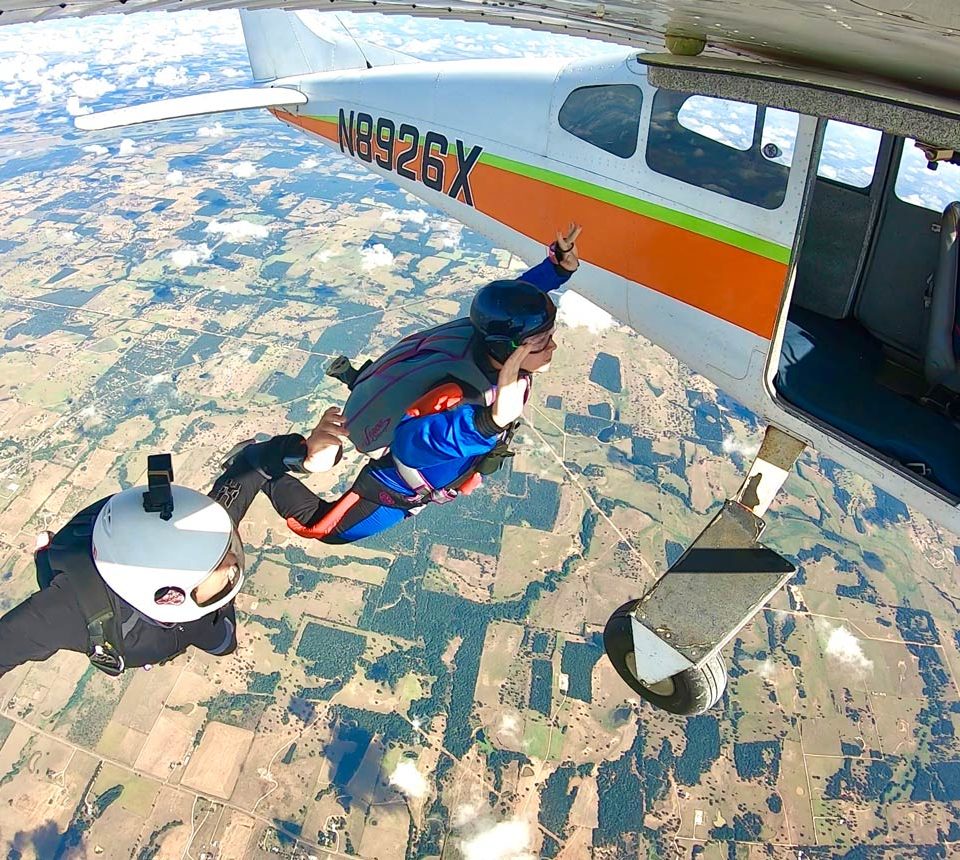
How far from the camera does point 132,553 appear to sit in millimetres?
2648

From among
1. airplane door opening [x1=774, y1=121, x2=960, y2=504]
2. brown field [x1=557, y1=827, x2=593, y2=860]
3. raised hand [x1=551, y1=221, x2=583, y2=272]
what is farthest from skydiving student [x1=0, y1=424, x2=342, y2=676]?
brown field [x1=557, y1=827, x2=593, y2=860]

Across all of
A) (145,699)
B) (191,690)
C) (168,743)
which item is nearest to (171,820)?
(168,743)

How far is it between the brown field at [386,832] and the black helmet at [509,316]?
1034 inches

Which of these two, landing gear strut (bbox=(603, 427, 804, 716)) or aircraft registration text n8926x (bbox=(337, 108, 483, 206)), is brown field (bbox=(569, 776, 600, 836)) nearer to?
landing gear strut (bbox=(603, 427, 804, 716))

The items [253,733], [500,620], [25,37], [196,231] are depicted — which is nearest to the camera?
[253,733]

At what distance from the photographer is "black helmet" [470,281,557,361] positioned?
3176mm

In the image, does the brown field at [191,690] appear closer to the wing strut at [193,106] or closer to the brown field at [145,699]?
the brown field at [145,699]

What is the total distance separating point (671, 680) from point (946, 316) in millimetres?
2945

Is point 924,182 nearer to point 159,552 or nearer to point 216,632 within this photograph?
point 159,552

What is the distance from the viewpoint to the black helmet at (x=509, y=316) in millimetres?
3176

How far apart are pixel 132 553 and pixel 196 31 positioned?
8516 inches

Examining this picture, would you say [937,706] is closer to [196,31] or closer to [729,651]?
[729,651]

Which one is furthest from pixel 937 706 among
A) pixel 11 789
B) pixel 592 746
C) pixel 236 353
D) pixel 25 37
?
pixel 25 37

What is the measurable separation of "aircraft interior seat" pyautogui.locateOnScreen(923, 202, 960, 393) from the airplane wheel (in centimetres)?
225
